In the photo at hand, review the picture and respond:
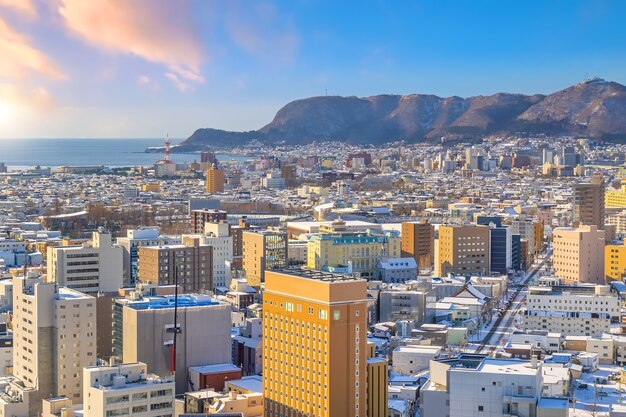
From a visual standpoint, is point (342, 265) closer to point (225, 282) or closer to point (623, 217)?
point (225, 282)

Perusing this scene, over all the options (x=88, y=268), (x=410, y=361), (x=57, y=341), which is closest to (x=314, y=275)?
(x=57, y=341)

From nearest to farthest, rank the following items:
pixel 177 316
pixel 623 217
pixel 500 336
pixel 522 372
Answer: pixel 522 372 → pixel 177 316 → pixel 500 336 → pixel 623 217

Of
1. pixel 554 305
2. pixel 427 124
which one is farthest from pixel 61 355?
pixel 427 124

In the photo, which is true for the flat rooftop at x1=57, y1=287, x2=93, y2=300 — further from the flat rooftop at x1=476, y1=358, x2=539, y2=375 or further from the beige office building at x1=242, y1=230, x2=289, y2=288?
the beige office building at x1=242, y1=230, x2=289, y2=288

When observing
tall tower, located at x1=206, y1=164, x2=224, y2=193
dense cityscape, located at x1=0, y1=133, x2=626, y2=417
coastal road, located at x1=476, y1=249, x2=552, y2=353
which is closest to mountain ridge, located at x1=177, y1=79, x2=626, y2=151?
tall tower, located at x1=206, y1=164, x2=224, y2=193

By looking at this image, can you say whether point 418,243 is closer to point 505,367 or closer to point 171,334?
point 171,334

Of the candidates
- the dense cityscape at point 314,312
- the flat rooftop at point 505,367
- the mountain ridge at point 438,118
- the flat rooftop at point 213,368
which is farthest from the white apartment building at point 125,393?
the mountain ridge at point 438,118

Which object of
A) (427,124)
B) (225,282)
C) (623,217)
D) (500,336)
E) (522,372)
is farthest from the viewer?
(427,124)
